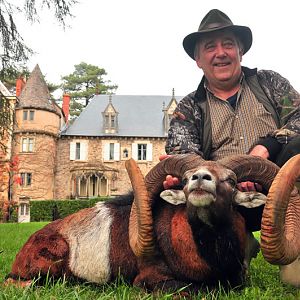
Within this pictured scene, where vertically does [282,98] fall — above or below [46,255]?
above

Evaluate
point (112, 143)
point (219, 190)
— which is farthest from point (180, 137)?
point (112, 143)

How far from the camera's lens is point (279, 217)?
3.32 m

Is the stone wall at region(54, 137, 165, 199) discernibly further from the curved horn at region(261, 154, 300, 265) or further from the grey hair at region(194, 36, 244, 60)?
the curved horn at region(261, 154, 300, 265)

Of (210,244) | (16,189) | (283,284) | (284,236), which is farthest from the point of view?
(16,189)

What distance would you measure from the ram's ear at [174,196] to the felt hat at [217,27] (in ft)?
6.59

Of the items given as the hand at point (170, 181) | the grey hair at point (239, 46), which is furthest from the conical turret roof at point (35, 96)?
the hand at point (170, 181)

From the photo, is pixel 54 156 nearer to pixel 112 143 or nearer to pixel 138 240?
pixel 112 143

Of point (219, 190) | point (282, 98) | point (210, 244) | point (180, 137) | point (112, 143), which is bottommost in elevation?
point (210, 244)

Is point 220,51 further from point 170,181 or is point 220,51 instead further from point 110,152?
point 110,152

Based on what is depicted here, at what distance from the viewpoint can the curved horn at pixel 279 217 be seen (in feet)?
10.8

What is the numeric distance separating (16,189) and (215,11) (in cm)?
4224

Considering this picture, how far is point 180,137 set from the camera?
5000 millimetres

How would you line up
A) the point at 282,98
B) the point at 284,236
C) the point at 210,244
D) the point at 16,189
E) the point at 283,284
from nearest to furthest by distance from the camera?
the point at 284,236 < the point at 210,244 < the point at 283,284 < the point at 282,98 < the point at 16,189

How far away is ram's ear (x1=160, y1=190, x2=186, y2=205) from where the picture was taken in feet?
12.7
